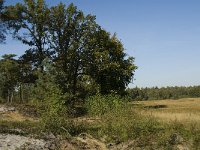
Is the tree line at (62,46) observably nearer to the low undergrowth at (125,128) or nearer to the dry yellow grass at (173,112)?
the dry yellow grass at (173,112)

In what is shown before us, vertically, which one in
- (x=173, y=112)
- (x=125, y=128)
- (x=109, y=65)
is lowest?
(x=125, y=128)

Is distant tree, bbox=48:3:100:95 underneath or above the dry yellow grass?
above

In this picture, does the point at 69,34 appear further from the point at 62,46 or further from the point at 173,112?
the point at 173,112

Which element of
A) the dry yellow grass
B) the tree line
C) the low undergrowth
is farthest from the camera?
the tree line

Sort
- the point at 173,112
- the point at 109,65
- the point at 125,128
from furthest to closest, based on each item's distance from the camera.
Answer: the point at 109,65 → the point at 173,112 → the point at 125,128

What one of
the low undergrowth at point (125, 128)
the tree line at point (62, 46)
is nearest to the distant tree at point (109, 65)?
the tree line at point (62, 46)

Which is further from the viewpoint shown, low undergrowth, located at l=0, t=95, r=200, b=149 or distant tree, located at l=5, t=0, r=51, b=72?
distant tree, located at l=5, t=0, r=51, b=72

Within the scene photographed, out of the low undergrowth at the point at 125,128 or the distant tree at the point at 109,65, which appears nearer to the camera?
the low undergrowth at the point at 125,128

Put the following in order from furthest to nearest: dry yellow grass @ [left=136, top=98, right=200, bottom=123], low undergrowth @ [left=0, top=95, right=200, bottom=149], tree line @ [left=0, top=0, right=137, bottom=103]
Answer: tree line @ [left=0, top=0, right=137, bottom=103], dry yellow grass @ [left=136, top=98, right=200, bottom=123], low undergrowth @ [left=0, top=95, right=200, bottom=149]

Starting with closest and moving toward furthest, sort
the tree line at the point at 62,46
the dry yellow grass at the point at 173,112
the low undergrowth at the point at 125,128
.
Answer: the low undergrowth at the point at 125,128
the dry yellow grass at the point at 173,112
the tree line at the point at 62,46

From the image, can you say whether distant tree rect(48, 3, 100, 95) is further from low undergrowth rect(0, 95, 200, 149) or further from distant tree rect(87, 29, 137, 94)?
low undergrowth rect(0, 95, 200, 149)

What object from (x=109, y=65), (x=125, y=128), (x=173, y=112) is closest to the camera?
(x=125, y=128)

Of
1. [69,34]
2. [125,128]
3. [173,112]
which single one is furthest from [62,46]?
[125,128]

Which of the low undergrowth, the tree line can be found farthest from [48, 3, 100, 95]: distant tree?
the low undergrowth
